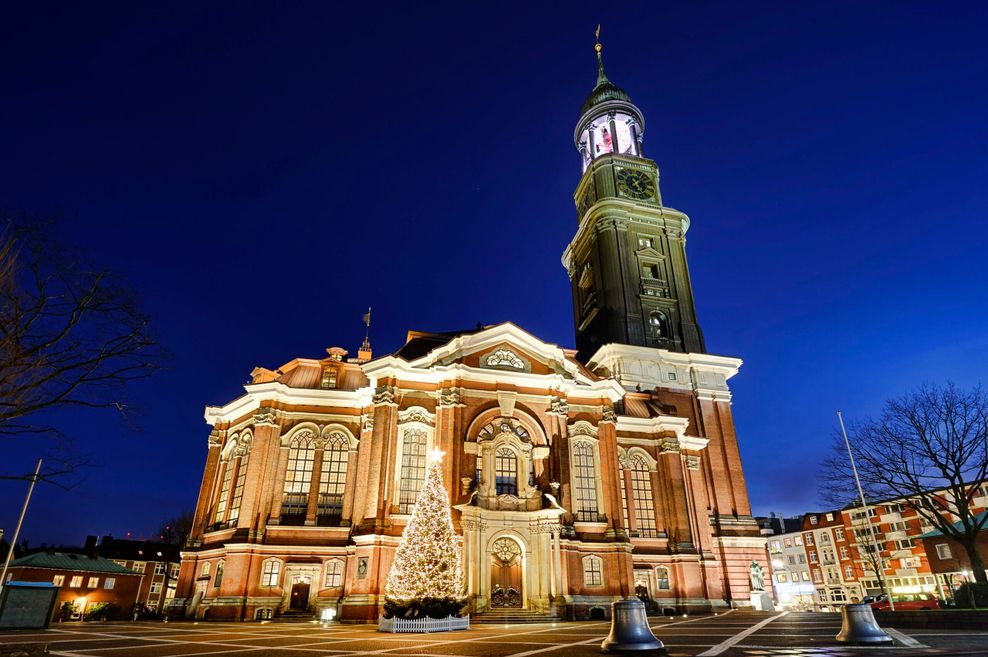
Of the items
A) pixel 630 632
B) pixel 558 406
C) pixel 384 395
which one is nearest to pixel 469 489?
pixel 384 395

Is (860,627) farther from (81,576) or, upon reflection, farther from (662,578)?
(81,576)

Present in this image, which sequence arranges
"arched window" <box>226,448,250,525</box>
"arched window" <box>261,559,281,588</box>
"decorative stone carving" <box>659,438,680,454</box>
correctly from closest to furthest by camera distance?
"arched window" <box>261,559,281,588</box> → "arched window" <box>226,448,250,525</box> → "decorative stone carving" <box>659,438,680,454</box>

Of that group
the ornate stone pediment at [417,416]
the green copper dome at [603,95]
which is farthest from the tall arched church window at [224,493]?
the green copper dome at [603,95]

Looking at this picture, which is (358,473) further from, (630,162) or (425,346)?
(630,162)

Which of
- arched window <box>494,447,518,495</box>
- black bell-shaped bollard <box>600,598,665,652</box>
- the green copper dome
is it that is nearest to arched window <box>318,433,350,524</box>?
arched window <box>494,447,518,495</box>

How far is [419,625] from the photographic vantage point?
19906 mm

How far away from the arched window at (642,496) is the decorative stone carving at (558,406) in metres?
6.71

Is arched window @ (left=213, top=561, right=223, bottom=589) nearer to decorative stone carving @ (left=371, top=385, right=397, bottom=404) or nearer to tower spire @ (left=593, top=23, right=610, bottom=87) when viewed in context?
decorative stone carving @ (left=371, top=385, right=397, bottom=404)

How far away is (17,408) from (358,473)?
2022cm

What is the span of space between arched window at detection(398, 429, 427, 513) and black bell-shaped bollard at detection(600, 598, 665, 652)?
18878 mm

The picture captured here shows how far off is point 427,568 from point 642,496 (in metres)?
17.8

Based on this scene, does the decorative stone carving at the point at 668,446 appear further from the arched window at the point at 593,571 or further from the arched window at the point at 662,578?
the arched window at the point at 593,571

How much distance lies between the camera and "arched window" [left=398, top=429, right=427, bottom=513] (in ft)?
97.4

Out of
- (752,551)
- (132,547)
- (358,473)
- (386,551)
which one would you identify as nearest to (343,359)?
(358,473)
